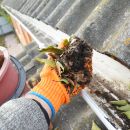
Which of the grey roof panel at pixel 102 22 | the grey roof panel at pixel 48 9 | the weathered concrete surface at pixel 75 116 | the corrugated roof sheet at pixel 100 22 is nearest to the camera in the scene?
the corrugated roof sheet at pixel 100 22

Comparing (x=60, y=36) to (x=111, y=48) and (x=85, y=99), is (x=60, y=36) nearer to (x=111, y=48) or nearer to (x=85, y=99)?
(x=85, y=99)

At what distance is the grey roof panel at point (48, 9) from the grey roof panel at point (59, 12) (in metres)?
0.14

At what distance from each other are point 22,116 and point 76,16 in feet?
2.23

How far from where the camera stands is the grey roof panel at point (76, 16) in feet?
5.98

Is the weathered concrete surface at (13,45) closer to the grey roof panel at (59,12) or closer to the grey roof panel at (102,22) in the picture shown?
the grey roof panel at (59,12)

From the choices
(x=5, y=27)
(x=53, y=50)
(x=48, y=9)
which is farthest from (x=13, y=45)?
(x=53, y=50)

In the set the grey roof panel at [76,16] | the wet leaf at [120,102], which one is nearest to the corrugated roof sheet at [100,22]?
the grey roof panel at [76,16]

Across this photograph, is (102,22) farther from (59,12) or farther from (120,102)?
(59,12)

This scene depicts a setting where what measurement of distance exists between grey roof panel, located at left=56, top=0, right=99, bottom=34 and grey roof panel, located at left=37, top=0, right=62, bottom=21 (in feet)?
1.52

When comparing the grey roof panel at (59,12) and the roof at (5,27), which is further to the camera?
the roof at (5,27)

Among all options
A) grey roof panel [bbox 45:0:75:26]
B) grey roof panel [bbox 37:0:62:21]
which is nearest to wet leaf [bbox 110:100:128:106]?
grey roof panel [bbox 45:0:75:26]

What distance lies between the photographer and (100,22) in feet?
5.29

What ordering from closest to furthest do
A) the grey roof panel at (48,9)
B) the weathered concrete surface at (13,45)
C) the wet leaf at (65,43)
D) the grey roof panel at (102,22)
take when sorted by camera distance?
the grey roof panel at (102,22) → the wet leaf at (65,43) → the grey roof panel at (48,9) → the weathered concrete surface at (13,45)

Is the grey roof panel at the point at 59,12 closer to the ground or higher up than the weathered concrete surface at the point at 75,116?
higher up
